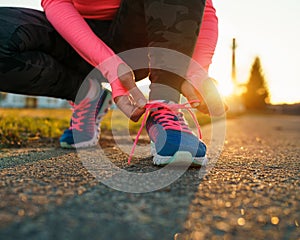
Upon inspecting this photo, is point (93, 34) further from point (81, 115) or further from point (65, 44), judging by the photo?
point (81, 115)

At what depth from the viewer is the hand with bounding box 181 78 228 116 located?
116 centimetres

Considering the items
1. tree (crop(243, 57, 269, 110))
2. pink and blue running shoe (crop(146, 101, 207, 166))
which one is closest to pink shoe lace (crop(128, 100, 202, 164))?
pink and blue running shoe (crop(146, 101, 207, 166))

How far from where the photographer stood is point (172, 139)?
3.39 ft

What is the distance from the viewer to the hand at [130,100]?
41.3 inches

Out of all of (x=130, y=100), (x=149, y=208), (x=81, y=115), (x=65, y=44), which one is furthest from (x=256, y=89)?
(x=149, y=208)

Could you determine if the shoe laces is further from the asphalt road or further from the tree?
the tree

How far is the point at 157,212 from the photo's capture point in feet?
1.86

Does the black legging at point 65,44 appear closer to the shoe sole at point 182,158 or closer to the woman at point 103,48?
the woman at point 103,48

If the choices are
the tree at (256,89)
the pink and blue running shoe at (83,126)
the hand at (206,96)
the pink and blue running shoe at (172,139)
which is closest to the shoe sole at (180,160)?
the pink and blue running shoe at (172,139)

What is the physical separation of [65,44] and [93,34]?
0.39 metres

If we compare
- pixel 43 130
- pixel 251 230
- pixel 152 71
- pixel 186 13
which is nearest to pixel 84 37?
pixel 152 71

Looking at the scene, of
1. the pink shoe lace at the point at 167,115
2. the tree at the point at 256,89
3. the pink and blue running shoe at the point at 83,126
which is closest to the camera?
the pink shoe lace at the point at 167,115

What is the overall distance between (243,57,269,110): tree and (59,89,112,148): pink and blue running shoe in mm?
37231

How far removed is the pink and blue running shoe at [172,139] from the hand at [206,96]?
9 centimetres
